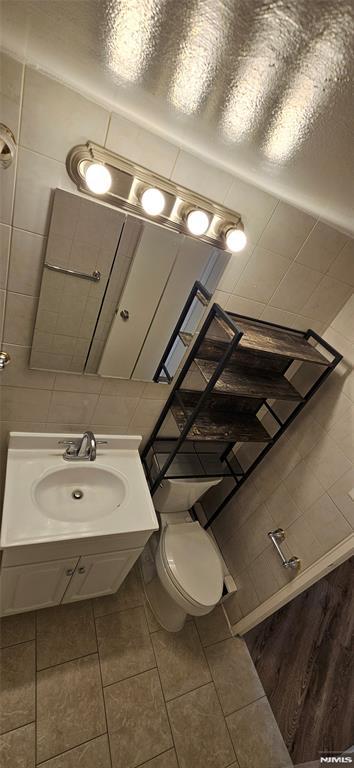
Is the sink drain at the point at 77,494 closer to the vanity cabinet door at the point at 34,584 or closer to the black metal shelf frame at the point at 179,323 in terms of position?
the vanity cabinet door at the point at 34,584

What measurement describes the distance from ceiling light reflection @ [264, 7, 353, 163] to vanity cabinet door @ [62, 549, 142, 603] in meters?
1.47

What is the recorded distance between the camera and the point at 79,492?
1.32m

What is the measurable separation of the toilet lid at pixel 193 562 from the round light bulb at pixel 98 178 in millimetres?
1605

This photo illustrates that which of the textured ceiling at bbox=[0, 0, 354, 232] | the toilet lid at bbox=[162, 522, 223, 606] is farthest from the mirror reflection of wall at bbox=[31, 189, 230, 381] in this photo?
the toilet lid at bbox=[162, 522, 223, 606]

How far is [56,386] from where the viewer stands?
Answer: 120 cm

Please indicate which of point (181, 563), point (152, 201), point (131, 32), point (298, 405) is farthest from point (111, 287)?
point (181, 563)

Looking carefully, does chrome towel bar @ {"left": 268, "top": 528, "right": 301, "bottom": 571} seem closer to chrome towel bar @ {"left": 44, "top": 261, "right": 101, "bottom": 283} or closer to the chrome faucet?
the chrome faucet

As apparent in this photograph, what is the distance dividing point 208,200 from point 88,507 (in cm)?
126

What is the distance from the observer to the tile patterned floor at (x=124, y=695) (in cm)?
122

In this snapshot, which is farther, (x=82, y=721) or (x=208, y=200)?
(x=82, y=721)

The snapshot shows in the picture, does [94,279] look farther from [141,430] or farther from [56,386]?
[141,430]

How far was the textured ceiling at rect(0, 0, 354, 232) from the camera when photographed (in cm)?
35

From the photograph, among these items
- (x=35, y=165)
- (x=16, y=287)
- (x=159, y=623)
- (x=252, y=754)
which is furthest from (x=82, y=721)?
(x=35, y=165)

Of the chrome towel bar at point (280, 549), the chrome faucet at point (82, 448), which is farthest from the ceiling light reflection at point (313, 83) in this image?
the chrome towel bar at point (280, 549)
